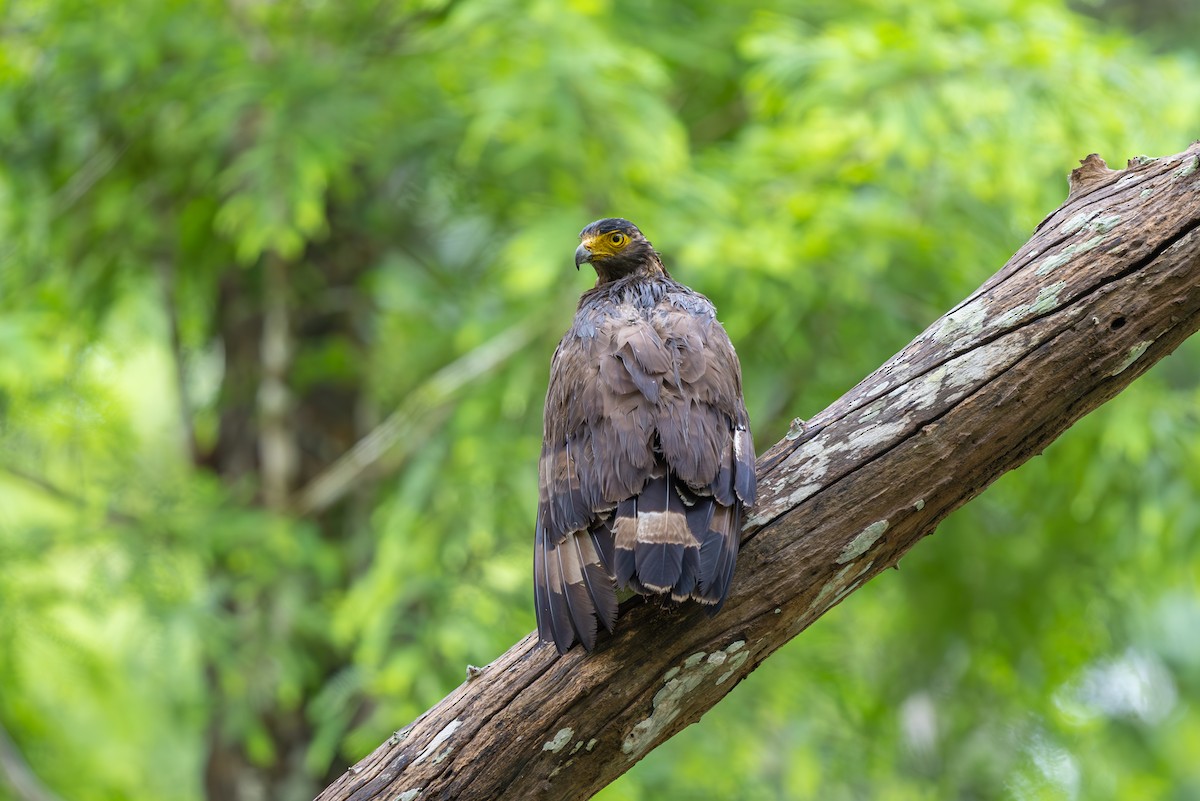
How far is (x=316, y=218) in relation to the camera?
5.12 metres

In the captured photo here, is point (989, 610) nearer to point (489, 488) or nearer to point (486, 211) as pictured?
point (489, 488)

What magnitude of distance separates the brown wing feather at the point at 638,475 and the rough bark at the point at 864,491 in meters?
0.14

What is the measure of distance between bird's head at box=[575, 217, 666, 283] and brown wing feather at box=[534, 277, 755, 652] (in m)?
0.77

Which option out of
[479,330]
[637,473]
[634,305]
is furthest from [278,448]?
[637,473]

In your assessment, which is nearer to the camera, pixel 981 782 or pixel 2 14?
pixel 2 14

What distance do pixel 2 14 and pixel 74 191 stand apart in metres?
0.90

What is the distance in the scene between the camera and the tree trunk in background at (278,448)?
581 cm

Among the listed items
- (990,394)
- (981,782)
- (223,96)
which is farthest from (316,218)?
(981,782)

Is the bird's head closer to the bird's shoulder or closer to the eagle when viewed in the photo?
the bird's shoulder

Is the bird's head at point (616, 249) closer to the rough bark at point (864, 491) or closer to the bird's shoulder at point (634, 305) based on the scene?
the bird's shoulder at point (634, 305)

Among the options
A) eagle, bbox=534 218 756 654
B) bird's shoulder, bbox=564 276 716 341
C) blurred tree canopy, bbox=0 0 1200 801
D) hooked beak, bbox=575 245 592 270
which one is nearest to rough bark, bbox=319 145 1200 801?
eagle, bbox=534 218 756 654

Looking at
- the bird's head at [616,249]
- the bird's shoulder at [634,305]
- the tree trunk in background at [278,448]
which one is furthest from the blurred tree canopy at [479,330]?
the bird's shoulder at [634,305]

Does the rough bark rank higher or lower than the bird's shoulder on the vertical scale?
lower

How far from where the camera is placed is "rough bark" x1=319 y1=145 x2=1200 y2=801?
8.91 ft
